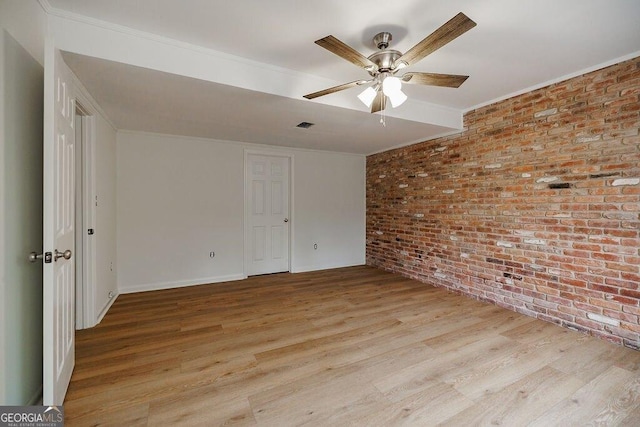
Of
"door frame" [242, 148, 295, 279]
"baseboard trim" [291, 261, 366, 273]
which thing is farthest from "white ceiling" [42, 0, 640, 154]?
"baseboard trim" [291, 261, 366, 273]

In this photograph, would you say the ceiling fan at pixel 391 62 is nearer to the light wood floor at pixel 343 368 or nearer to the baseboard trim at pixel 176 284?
the light wood floor at pixel 343 368

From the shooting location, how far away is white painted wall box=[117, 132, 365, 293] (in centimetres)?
350

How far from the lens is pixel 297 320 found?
2691 millimetres

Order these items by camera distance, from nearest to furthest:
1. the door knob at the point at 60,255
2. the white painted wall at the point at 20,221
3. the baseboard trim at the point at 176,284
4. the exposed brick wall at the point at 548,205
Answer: the white painted wall at the point at 20,221
the door knob at the point at 60,255
the exposed brick wall at the point at 548,205
the baseboard trim at the point at 176,284

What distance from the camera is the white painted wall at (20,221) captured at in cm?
126

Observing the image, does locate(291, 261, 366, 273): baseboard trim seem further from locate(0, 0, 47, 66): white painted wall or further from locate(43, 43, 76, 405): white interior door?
locate(0, 0, 47, 66): white painted wall

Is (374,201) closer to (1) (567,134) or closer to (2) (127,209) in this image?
(1) (567,134)

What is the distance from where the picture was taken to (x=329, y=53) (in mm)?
2082

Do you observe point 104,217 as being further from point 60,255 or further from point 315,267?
point 315,267

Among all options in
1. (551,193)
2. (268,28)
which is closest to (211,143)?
(268,28)

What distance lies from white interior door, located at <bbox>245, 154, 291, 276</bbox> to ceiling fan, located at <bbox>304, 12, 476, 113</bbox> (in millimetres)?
2483

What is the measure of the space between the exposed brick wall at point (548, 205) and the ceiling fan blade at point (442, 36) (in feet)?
6.17

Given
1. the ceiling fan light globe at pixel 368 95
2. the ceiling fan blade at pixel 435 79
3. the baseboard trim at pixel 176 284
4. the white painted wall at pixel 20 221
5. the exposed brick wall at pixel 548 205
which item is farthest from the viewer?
the baseboard trim at pixel 176 284

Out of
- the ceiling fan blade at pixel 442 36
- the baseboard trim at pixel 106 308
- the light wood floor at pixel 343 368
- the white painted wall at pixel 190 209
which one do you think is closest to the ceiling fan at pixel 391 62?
the ceiling fan blade at pixel 442 36
